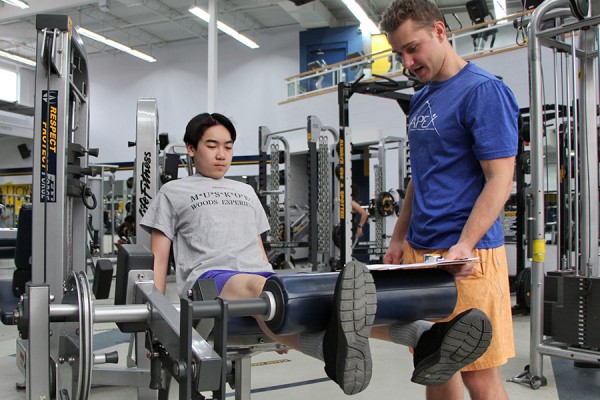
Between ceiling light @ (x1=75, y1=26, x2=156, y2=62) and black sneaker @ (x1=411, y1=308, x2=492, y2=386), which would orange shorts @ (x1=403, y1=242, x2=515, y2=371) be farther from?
ceiling light @ (x1=75, y1=26, x2=156, y2=62)

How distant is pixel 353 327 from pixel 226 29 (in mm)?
12705

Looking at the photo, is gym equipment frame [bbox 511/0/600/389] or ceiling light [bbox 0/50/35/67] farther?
ceiling light [bbox 0/50/35/67]

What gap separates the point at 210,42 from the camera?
11.2 meters

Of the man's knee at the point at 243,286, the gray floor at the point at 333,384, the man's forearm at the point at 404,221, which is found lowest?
the gray floor at the point at 333,384

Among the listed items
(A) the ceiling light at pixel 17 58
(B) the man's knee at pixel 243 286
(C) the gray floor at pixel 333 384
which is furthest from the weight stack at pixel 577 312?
(A) the ceiling light at pixel 17 58

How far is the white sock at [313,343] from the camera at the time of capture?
1221mm

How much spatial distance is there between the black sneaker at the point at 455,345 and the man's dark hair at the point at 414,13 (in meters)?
0.75

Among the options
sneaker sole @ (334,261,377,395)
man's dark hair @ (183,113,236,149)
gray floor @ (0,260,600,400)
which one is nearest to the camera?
sneaker sole @ (334,261,377,395)

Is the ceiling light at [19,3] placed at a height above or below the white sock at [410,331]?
above

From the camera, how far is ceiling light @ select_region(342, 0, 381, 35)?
11.2 metres

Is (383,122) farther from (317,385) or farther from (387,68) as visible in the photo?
(317,385)

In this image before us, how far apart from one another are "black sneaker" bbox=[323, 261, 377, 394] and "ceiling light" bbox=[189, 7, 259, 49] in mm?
11760

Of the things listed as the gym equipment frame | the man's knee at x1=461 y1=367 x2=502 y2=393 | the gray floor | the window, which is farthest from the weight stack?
the window

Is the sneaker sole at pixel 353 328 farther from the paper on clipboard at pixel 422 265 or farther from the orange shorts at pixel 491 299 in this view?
the orange shorts at pixel 491 299
